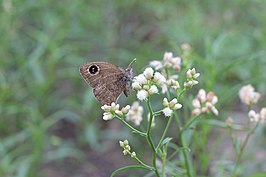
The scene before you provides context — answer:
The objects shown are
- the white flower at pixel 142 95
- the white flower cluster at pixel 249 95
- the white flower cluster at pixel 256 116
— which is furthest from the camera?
the white flower cluster at pixel 249 95

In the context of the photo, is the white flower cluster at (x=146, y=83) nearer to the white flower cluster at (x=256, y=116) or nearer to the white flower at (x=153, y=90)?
the white flower at (x=153, y=90)

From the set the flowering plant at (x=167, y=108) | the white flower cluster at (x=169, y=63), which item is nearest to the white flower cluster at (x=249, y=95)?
the flowering plant at (x=167, y=108)

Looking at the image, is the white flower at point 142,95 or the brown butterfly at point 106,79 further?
the brown butterfly at point 106,79

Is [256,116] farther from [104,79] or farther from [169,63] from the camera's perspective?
[104,79]

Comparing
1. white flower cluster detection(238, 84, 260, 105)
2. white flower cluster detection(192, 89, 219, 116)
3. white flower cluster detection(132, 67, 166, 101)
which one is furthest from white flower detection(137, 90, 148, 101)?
white flower cluster detection(238, 84, 260, 105)

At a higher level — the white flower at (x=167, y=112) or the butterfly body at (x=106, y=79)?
the butterfly body at (x=106, y=79)

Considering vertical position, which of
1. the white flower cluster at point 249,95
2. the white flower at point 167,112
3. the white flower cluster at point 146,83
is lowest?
the white flower at point 167,112

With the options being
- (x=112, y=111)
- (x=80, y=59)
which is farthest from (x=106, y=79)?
(x=80, y=59)

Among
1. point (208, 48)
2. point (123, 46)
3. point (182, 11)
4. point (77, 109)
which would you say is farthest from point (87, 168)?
point (182, 11)

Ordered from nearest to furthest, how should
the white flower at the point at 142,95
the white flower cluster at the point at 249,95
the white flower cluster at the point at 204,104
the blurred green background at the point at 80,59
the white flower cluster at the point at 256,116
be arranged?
the white flower at the point at 142,95
the white flower cluster at the point at 204,104
the white flower cluster at the point at 256,116
the white flower cluster at the point at 249,95
the blurred green background at the point at 80,59
